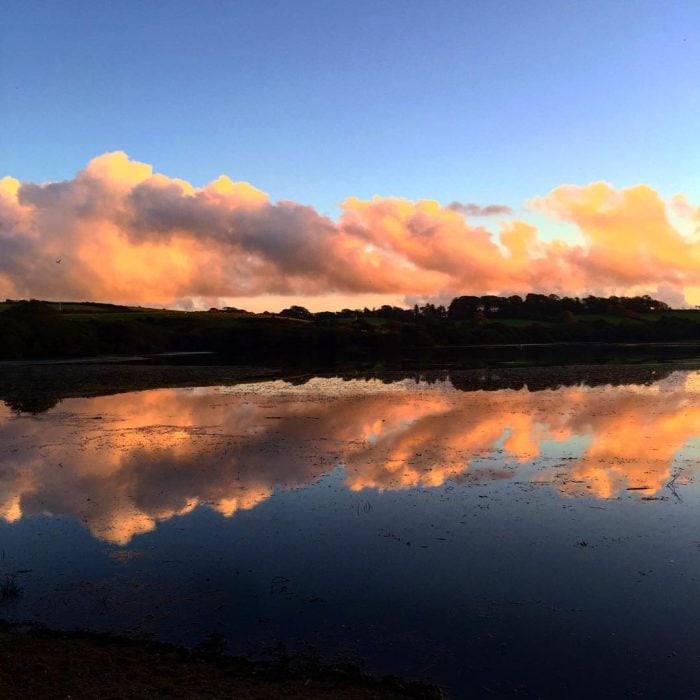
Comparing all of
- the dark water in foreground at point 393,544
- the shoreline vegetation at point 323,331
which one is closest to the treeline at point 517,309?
the shoreline vegetation at point 323,331

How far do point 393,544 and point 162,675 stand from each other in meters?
5.36

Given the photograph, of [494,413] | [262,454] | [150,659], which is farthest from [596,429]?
[150,659]

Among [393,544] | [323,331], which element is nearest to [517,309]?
[323,331]

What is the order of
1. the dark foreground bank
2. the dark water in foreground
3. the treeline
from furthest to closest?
1. the treeline
2. the dark water in foreground
3. the dark foreground bank

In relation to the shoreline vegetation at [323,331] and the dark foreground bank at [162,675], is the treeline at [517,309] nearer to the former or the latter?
the shoreline vegetation at [323,331]

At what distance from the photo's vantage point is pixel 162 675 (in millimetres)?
7016

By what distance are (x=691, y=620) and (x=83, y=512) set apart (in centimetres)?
1188

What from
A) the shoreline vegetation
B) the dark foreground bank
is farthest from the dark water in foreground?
the shoreline vegetation

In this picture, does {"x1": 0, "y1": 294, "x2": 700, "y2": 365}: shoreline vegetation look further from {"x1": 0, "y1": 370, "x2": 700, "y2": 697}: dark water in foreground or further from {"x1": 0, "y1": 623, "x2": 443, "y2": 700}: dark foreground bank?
{"x1": 0, "y1": 623, "x2": 443, "y2": 700}: dark foreground bank

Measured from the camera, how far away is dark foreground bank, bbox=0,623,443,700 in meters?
6.64

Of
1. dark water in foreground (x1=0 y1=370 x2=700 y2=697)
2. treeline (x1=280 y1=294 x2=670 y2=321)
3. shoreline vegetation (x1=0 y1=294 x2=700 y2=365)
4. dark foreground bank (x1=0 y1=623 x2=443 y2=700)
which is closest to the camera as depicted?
dark foreground bank (x1=0 y1=623 x2=443 y2=700)

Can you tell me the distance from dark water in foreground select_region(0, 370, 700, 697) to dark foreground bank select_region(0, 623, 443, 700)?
423mm

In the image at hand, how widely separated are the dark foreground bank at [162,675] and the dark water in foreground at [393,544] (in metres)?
0.42

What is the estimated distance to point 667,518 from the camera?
12633 mm
